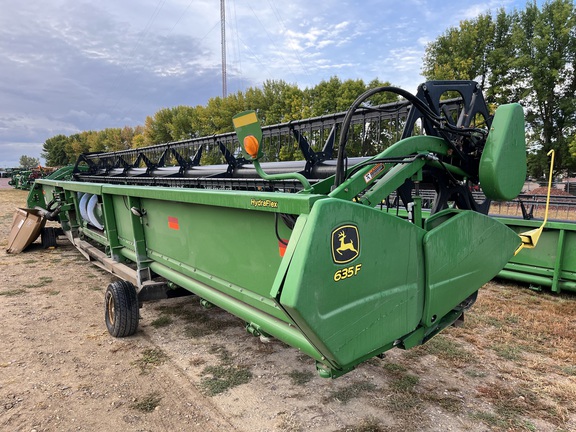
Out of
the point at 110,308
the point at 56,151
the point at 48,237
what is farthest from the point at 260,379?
the point at 56,151

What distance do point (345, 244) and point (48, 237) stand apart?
28.1 ft

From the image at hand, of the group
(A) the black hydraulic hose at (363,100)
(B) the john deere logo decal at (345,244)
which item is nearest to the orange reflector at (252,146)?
(A) the black hydraulic hose at (363,100)

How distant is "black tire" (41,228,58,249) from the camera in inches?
324

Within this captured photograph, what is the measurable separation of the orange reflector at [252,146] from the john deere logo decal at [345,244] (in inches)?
33.1

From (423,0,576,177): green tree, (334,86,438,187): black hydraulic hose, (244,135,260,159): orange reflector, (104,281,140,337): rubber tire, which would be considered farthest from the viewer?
(423,0,576,177): green tree

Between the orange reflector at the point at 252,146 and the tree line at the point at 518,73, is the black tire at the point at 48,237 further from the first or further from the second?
the tree line at the point at 518,73

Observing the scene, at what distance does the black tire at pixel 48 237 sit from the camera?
824cm

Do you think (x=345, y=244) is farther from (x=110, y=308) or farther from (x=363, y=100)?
(x=110, y=308)

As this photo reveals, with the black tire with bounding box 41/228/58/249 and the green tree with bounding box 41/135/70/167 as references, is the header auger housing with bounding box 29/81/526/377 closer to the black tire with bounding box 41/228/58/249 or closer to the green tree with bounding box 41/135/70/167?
the black tire with bounding box 41/228/58/249

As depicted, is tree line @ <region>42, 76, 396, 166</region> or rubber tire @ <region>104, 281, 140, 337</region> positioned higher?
tree line @ <region>42, 76, 396, 166</region>

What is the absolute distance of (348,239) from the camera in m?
1.77

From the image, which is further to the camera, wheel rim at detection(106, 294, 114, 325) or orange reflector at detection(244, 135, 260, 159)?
wheel rim at detection(106, 294, 114, 325)

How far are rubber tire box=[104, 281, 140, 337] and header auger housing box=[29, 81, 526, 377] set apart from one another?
0.01 meters

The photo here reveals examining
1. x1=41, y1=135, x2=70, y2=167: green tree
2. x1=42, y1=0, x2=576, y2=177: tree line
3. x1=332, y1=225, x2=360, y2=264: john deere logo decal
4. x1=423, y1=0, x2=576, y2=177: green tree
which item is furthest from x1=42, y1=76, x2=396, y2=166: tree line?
x1=41, y1=135, x2=70, y2=167: green tree
